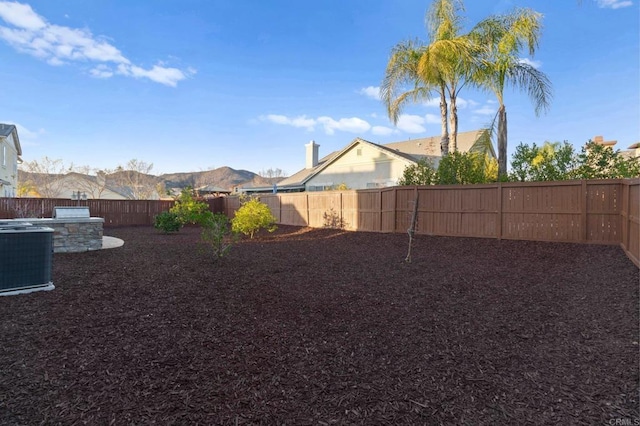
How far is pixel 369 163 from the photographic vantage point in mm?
19484

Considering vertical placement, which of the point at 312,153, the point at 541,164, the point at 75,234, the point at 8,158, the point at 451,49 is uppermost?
the point at 451,49

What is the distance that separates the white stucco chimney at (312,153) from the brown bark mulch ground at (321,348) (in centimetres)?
2022

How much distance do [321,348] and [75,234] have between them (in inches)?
285

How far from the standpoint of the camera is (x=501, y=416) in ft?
6.56

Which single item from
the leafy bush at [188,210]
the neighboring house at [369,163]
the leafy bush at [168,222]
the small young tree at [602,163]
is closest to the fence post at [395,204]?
the small young tree at [602,163]

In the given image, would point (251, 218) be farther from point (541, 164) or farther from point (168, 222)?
point (541, 164)

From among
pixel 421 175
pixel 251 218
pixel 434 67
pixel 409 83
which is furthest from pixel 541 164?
pixel 251 218

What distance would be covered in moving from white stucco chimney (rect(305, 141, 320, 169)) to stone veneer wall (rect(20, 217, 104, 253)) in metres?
18.6

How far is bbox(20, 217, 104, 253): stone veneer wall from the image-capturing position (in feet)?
23.4

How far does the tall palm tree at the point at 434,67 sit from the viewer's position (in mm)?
11266

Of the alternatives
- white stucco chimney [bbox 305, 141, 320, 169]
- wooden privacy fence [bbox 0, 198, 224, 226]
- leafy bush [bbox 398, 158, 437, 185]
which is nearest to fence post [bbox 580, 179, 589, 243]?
leafy bush [bbox 398, 158, 437, 185]

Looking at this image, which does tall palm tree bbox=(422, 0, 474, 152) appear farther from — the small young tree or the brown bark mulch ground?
the brown bark mulch ground

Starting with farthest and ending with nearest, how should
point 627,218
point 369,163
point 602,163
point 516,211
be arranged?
point 369,163
point 516,211
point 602,163
point 627,218

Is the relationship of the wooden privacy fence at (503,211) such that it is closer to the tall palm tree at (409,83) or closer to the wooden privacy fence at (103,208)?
the wooden privacy fence at (103,208)
